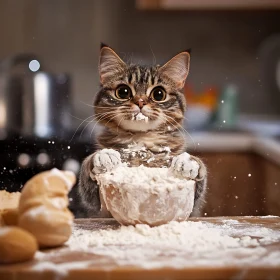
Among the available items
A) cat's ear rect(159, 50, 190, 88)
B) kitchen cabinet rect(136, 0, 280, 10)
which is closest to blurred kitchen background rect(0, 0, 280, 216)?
kitchen cabinet rect(136, 0, 280, 10)

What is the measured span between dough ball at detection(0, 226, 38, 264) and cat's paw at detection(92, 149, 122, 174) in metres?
0.24

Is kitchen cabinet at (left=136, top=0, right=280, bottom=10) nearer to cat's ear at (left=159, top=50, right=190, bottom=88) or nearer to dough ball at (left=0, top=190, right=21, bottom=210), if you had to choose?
cat's ear at (left=159, top=50, right=190, bottom=88)

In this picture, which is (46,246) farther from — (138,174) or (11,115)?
(11,115)

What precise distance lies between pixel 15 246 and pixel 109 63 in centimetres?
40

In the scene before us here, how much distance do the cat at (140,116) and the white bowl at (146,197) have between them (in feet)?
0.19

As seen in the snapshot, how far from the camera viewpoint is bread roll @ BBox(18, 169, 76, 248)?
761 mm

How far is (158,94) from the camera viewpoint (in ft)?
3.25

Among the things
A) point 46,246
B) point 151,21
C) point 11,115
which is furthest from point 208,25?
point 46,246

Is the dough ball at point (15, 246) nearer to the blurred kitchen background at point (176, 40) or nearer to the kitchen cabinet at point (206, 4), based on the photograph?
the blurred kitchen background at point (176, 40)

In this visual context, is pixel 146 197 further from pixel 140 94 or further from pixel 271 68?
pixel 271 68

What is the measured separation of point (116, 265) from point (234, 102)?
1.68 meters

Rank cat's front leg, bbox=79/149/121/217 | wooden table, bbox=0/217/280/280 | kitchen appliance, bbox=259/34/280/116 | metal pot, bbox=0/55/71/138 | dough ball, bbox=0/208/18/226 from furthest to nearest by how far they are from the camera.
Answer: kitchen appliance, bbox=259/34/280/116 → metal pot, bbox=0/55/71/138 → cat's front leg, bbox=79/149/121/217 → dough ball, bbox=0/208/18/226 → wooden table, bbox=0/217/280/280

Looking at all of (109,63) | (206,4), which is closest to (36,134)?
(109,63)

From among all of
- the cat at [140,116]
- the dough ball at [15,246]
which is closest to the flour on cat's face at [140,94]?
the cat at [140,116]
